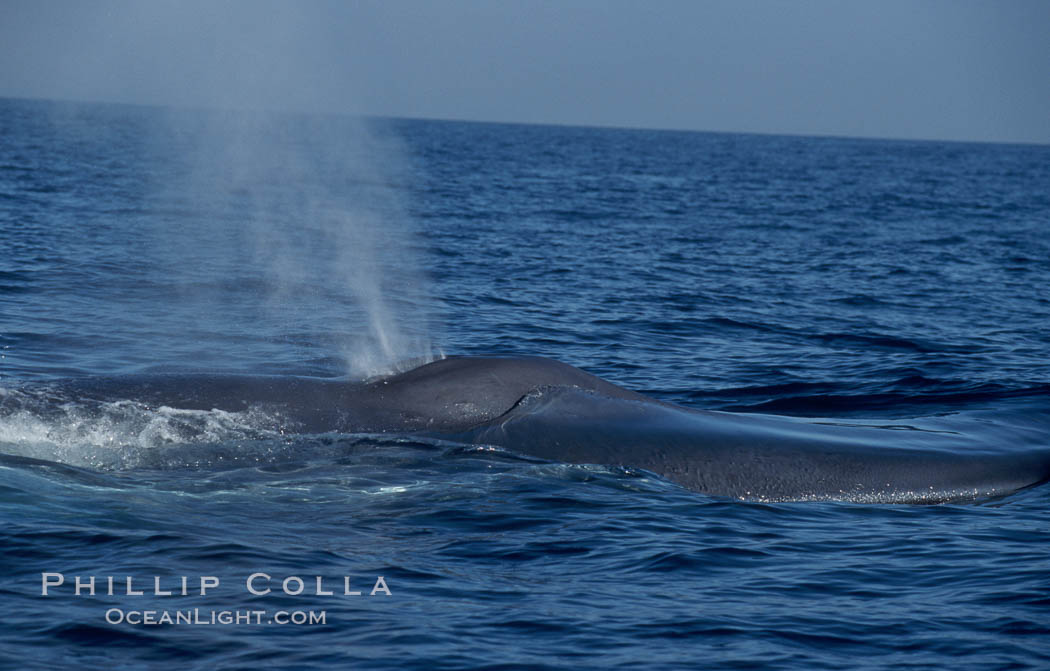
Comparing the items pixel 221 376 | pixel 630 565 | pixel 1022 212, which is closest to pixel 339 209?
pixel 1022 212

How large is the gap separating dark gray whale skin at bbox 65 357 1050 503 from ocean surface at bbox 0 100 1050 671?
20 cm

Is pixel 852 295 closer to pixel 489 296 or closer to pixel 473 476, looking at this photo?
pixel 489 296

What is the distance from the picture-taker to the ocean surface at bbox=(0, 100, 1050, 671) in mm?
7434

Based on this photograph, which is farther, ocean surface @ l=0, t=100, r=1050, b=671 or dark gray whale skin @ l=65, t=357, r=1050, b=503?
dark gray whale skin @ l=65, t=357, r=1050, b=503

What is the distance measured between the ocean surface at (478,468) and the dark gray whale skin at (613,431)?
0.65 feet

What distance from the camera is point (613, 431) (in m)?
10.7

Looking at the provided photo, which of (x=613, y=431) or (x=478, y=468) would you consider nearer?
(x=478, y=468)

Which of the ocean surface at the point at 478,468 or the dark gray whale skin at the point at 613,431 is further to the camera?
the dark gray whale skin at the point at 613,431

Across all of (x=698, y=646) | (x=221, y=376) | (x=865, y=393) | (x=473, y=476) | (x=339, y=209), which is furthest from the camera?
(x=339, y=209)

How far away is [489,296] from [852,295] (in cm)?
740

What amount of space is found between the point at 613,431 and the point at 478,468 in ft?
3.79

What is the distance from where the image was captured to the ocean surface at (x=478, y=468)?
293 inches

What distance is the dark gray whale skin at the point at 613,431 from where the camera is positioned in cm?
1050

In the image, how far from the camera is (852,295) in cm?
2583
